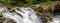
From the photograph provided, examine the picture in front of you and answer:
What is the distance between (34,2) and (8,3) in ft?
3.36

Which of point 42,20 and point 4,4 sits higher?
point 4,4

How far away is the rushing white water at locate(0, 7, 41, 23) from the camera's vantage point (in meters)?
5.98

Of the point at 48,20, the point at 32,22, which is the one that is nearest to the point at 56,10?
the point at 48,20

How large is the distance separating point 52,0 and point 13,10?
7.61 ft

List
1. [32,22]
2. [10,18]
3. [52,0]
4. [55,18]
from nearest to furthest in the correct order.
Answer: [10,18] < [32,22] < [55,18] < [52,0]

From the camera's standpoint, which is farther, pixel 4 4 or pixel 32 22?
pixel 4 4

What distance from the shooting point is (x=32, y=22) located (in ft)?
20.2

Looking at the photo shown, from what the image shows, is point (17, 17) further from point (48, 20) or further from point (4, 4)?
point (4, 4)

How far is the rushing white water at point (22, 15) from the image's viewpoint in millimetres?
5982

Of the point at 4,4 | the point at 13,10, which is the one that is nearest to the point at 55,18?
the point at 13,10

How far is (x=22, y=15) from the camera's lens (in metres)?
6.12

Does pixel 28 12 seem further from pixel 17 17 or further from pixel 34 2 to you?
pixel 34 2

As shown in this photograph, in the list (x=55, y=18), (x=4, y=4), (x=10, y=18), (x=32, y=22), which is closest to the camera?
(x=10, y=18)

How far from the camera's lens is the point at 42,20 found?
6367 mm
